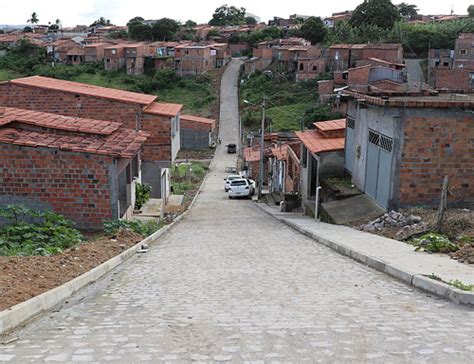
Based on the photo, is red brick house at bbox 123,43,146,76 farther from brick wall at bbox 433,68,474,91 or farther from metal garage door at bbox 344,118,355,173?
metal garage door at bbox 344,118,355,173

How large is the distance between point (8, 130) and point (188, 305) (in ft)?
30.7

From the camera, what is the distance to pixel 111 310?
624 cm

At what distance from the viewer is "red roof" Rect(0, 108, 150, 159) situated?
→ 41.6 feet

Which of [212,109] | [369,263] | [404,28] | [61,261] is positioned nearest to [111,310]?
[61,261]

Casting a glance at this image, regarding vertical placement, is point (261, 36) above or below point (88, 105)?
above

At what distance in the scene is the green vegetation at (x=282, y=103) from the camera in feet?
183

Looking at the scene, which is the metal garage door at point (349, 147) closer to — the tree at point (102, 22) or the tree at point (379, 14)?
the tree at point (379, 14)

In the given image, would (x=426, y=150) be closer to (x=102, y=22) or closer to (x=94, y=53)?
(x=94, y=53)

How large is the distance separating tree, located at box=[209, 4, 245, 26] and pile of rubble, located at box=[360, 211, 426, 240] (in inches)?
5240

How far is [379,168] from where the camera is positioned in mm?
15094

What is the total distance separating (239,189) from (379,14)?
5831 cm

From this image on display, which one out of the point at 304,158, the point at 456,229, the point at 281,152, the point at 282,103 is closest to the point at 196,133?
the point at 282,103

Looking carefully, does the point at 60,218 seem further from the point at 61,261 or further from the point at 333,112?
the point at 333,112

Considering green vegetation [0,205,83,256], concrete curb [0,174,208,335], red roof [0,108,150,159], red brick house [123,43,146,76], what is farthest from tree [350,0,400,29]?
concrete curb [0,174,208,335]
